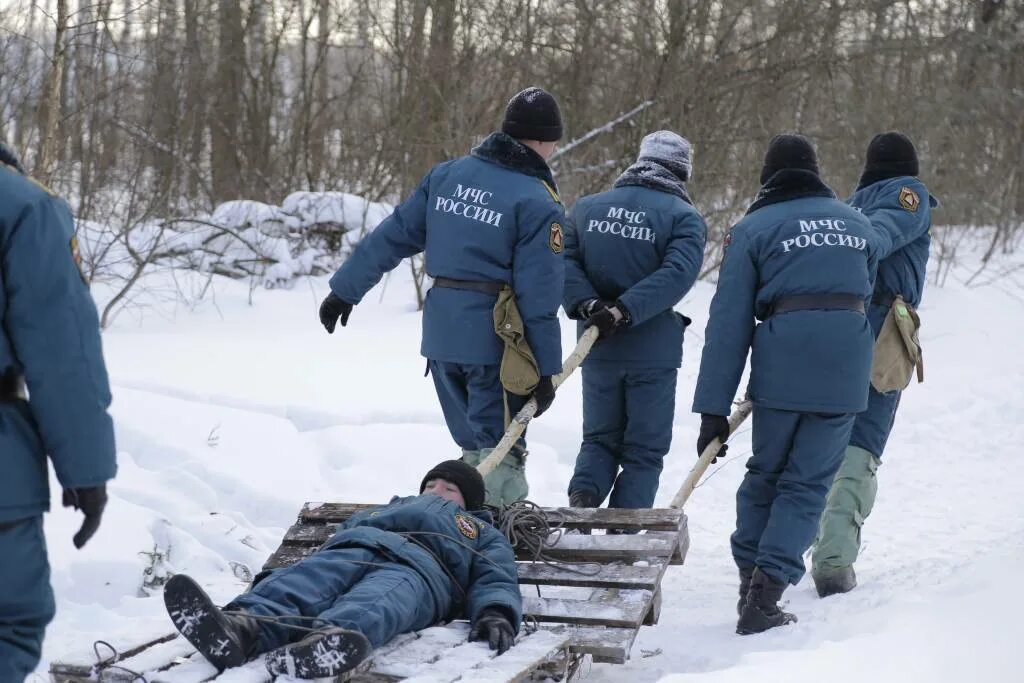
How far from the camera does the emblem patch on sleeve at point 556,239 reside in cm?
461

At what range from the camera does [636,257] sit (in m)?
5.13

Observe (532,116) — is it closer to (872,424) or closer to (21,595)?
(872,424)

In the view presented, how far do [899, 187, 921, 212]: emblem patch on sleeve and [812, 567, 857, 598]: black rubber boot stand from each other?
5.20 ft

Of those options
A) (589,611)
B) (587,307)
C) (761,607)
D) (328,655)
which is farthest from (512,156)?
(328,655)

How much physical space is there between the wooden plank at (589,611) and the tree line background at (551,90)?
6.25 meters

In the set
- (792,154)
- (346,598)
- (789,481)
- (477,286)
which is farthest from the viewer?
(477,286)

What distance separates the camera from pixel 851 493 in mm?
4965

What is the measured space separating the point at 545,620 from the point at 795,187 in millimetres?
1973

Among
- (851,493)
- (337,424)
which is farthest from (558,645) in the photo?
(337,424)

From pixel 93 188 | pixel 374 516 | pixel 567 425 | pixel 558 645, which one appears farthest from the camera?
pixel 93 188

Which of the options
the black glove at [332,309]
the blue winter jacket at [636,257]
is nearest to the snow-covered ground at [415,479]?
the blue winter jacket at [636,257]

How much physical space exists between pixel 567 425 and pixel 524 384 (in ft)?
9.96

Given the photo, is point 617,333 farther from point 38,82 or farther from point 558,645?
point 38,82

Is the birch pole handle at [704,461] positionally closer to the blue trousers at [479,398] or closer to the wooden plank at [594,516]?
the wooden plank at [594,516]
